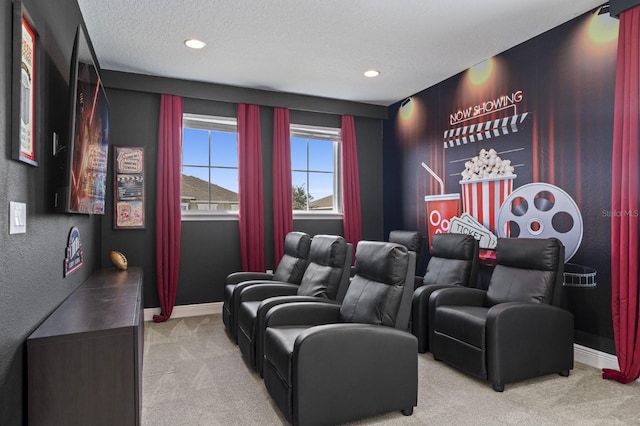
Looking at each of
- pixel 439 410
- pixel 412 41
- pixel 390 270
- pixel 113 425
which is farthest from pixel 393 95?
pixel 113 425

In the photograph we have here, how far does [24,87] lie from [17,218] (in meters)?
0.56

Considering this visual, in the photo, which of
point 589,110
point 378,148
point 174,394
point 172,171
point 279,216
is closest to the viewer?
point 174,394

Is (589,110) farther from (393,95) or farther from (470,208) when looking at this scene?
(393,95)

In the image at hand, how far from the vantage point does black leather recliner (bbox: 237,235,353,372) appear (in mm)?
2980

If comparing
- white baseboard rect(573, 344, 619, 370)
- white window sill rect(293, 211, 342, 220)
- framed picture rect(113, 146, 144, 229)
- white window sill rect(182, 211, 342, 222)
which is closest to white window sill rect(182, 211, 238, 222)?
white window sill rect(182, 211, 342, 222)

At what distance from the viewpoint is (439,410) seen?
2469 mm

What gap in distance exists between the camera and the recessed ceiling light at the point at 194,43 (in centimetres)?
366

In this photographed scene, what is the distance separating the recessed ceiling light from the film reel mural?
10.9 feet

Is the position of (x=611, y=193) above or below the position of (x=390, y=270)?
above

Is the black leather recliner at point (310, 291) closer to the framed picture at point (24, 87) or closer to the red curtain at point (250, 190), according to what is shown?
the red curtain at point (250, 190)

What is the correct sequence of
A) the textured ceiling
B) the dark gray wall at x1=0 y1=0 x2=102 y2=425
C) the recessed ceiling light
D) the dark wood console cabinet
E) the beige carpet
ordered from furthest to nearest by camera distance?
the recessed ceiling light → the textured ceiling → the beige carpet → the dark wood console cabinet → the dark gray wall at x1=0 y1=0 x2=102 y2=425

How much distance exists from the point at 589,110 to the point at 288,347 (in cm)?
307

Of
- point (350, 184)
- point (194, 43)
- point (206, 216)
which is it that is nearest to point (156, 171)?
point (206, 216)

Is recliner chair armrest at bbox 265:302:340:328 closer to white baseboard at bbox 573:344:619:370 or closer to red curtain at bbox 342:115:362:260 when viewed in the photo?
white baseboard at bbox 573:344:619:370
